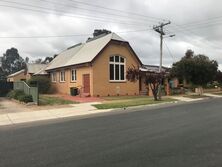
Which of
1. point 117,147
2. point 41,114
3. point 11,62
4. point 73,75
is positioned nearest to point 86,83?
point 73,75

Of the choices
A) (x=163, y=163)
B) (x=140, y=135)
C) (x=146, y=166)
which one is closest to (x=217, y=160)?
(x=163, y=163)

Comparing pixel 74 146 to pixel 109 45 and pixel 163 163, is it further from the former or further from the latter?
pixel 109 45

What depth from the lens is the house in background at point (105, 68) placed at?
103 feet

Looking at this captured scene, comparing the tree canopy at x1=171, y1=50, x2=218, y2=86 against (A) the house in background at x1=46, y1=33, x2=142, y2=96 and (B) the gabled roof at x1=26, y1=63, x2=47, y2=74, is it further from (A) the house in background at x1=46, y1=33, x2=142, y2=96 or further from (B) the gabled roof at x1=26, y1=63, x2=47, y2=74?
(B) the gabled roof at x1=26, y1=63, x2=47, y2=74

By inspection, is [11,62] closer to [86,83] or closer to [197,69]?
[86,83]

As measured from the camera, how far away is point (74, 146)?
8.52m

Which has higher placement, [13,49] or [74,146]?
[13,49]

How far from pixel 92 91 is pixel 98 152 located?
23537 millimetres

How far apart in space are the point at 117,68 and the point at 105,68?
1850 mm

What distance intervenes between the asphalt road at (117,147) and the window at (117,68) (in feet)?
69.3

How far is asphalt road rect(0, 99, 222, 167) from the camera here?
22.1ft

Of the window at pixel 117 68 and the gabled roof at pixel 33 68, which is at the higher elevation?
the gabled roof at pixel 33 68

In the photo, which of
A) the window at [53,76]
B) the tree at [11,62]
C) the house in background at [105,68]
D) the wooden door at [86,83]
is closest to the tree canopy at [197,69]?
the house in background at [105,68]

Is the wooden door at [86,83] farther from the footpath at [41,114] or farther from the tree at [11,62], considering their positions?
the tree at [11,62]
